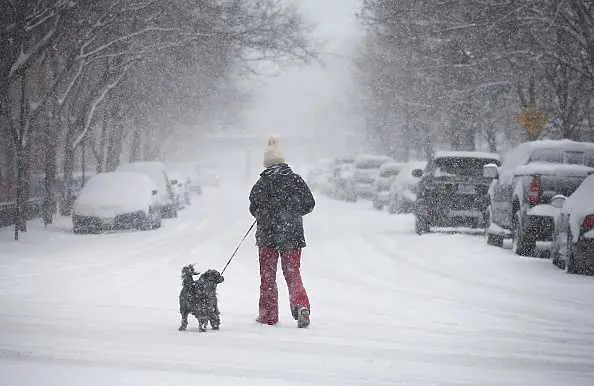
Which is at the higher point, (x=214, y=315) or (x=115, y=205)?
(x=115, y=205)

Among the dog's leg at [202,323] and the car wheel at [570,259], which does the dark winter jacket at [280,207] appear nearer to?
the dog's leg at [202,323]

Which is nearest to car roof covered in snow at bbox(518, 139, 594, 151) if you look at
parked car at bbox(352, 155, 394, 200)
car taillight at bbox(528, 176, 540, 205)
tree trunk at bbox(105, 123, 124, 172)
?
car taillight at bbox(528, 176, 540, 205)

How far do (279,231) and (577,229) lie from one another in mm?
6128

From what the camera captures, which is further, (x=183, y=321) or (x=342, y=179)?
(x=342, y=179)

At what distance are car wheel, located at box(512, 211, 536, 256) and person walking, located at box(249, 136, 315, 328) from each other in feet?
28.2

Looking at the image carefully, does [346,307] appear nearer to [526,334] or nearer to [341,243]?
[526,334]

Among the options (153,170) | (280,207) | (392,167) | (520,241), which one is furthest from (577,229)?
(392,167)

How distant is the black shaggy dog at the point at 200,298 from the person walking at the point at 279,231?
0.61 metres

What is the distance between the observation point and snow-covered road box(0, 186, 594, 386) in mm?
7020

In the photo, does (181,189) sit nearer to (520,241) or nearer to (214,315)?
(520,241)

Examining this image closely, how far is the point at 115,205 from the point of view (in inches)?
967

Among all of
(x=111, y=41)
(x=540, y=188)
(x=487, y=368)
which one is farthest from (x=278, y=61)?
(x=487, y=368)

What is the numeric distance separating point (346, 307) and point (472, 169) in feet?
42.0

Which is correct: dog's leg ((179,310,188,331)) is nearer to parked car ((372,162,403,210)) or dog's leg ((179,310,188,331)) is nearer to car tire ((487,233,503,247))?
car tire ((487,233,503,247))
